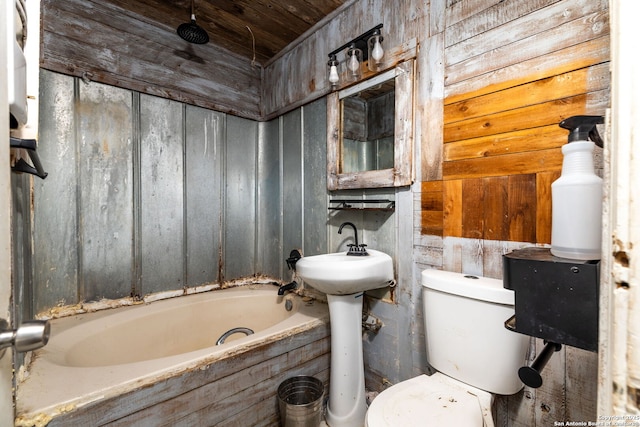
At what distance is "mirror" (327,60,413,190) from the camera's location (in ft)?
4.72

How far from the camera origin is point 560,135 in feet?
3.32

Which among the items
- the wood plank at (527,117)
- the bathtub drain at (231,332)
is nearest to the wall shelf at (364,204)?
the wood plank at (527,117)

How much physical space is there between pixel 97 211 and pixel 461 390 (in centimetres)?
212

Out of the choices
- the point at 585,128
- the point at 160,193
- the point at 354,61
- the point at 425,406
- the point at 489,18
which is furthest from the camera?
the point at 160,193

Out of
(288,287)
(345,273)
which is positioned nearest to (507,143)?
(345,273)

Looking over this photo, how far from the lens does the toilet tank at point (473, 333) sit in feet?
3.25

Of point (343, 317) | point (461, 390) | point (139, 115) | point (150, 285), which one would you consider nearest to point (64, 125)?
point (139, 115)

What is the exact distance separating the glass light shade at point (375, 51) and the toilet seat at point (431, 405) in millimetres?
1535

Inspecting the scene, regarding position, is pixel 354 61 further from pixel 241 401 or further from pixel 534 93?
pixel 241 401

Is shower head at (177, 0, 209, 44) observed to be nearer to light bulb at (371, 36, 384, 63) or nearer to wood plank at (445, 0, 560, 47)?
light bulb at (371, 36, 384, 63)

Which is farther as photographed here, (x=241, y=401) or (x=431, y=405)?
(x=241, y=401)

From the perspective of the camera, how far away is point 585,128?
671 mm

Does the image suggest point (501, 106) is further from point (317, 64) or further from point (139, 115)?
point (139, 115)

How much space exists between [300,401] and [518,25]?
193 centimetres
